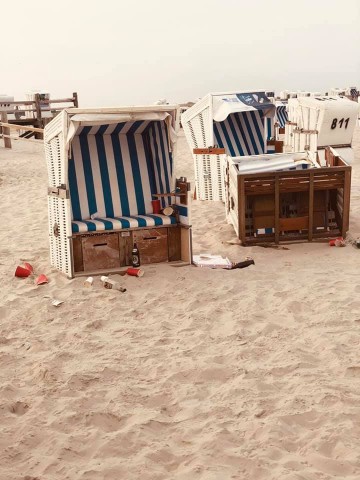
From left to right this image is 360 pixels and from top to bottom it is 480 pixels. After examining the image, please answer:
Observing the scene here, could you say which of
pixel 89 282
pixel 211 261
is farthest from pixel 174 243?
pixel 89 282

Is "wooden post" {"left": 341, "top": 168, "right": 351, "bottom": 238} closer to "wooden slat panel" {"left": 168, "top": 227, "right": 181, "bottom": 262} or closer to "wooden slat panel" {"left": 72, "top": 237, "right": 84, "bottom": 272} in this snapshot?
"wooden slat panel" {"left": 168, "top": 227, "right": 181, "bottom": 262}

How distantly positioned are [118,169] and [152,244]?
42.4 inches

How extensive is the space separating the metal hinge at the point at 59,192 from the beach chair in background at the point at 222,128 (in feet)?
A: 14.9

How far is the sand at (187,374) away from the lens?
3422mm

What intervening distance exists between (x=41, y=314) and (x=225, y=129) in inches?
261

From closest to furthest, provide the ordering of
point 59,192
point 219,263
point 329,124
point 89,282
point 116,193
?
1. point 89,282
2. point 59,192
3. point 219,263
4. point 116,193
5. point 329,124

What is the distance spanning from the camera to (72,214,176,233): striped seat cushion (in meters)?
6.73

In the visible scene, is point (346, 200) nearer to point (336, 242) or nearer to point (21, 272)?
point (336, 242)

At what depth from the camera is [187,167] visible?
16109 millimetres

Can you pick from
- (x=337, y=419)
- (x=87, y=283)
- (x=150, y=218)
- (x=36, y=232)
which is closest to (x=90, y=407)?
(x=337, y=419)

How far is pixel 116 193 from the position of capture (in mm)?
7320

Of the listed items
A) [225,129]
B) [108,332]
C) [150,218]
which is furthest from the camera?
[225,129]

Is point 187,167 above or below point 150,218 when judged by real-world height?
below

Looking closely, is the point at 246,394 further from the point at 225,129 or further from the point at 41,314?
the point at 225,129
